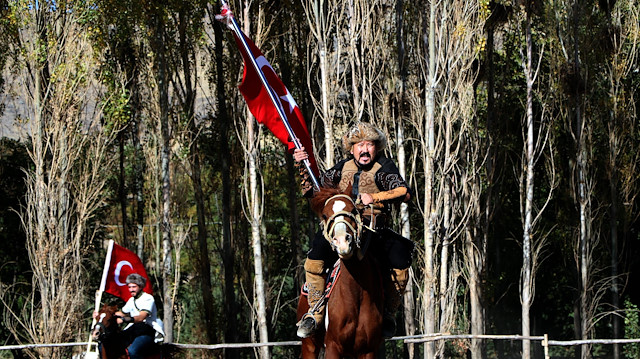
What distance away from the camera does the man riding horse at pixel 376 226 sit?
649 centimetres

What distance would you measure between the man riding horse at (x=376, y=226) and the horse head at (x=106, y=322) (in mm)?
2610

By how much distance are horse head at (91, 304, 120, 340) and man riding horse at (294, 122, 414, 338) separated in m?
2.61

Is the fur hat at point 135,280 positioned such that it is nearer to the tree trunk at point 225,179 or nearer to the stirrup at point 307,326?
the stirrup at point 307,326

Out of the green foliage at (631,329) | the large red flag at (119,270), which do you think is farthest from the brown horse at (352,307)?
the green foliage at (631,329)

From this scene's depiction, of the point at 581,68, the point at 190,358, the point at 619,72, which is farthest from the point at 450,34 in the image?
the point at 190,358

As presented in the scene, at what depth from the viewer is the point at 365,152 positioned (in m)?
6.64

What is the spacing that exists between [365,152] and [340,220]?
1021 millimetres

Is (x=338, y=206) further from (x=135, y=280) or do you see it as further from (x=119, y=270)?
(x=119, y=270)

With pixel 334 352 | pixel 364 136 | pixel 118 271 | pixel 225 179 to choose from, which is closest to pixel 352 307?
pixel 334 352

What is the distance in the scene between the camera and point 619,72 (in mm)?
20000

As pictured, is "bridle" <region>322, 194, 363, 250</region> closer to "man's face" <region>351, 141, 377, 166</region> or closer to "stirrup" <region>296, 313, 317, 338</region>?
"man's face" <region>351, 141, 377, 166</region>

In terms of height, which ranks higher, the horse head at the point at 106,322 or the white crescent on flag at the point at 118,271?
the white crescent on flag at the point at 118,271

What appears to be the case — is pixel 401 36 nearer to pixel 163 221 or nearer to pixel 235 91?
pixel 235 91

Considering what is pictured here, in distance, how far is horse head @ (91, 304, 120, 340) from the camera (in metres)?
8.38
